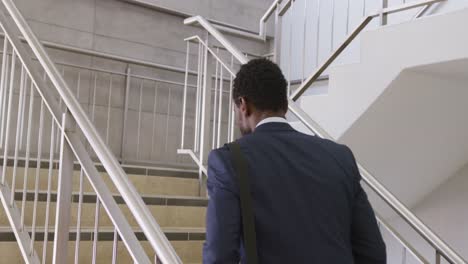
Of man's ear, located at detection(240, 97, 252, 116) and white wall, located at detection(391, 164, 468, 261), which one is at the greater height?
man's ear, located at detection(240, 97, 252, 116)

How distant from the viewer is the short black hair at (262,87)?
1442mm

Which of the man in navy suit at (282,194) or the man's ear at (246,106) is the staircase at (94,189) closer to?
the man in navy suit at (282,194)

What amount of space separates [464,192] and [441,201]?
201 mm

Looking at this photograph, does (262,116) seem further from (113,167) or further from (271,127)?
(113,167)

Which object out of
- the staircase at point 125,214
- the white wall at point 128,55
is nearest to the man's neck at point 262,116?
→ the staircase at point 125,214

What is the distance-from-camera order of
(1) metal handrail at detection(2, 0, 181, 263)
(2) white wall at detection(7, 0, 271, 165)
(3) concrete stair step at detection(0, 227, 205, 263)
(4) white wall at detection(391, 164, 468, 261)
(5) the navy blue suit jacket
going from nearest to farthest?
(5) the navy blue suit jacket → (1) metal handrail at detection(2, 0, 181, 263) → (3) concrete stair step at detection(0, 227, 205, 263) → (4) white wall at detection(391, 164, 468, 261) → (2) white wall at detection(7, 0, 271, 165)

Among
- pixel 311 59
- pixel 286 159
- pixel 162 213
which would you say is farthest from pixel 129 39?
pixel 286 159

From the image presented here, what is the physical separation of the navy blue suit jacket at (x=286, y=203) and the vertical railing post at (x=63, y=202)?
38.4 inches

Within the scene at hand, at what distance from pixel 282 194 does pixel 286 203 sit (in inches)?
0.9

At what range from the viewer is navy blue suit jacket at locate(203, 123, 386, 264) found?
1309 mm

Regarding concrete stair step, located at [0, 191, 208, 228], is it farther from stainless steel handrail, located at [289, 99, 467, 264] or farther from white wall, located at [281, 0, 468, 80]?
white wall, located at [281, 0, 468, 80]

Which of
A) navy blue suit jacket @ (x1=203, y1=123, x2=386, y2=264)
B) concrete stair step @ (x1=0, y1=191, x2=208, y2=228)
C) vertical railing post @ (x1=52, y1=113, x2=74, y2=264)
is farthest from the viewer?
concrete stair step @ (x1=0, y1=191, x2=208, y2=228)

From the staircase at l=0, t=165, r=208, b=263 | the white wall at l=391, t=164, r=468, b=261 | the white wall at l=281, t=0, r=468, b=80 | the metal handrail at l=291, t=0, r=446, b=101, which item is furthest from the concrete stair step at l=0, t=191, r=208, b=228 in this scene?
the white wall at l=281, t=0, r=468, b=80

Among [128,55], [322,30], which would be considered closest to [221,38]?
[128,55]
